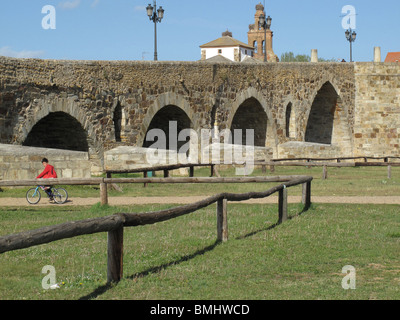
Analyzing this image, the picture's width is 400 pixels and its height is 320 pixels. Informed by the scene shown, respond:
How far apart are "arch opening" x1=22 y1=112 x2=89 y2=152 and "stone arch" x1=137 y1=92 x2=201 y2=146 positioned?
223cm

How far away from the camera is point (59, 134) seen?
2238 cm

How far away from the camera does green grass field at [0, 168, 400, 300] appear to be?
5.69 metres

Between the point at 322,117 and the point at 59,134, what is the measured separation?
61.3ft

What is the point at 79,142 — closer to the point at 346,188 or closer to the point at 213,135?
the point at 213,135

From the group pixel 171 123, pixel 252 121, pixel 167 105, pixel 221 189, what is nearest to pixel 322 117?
pixel 252 121

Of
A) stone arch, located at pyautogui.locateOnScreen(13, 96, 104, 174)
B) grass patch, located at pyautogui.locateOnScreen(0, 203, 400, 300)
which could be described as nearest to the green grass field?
grass patch, located at pyautogui.locateOnScreen(0, 203, 400, 300)

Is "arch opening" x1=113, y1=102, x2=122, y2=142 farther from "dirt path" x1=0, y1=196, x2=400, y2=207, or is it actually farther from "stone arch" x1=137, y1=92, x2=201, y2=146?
"dirt path" x1=0, y1=196, x2=400, y2=207

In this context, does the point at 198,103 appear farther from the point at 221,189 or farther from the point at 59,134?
the point at 221,189

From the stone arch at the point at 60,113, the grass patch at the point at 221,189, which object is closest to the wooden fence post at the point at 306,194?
the grass patch at the point at 221,189

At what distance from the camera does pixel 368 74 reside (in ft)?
119

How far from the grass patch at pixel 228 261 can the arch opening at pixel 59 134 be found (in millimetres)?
11202

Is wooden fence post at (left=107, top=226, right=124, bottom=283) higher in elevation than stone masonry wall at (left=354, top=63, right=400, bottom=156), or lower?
lower

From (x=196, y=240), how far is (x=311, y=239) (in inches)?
53.6

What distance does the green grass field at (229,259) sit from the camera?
5.69m
